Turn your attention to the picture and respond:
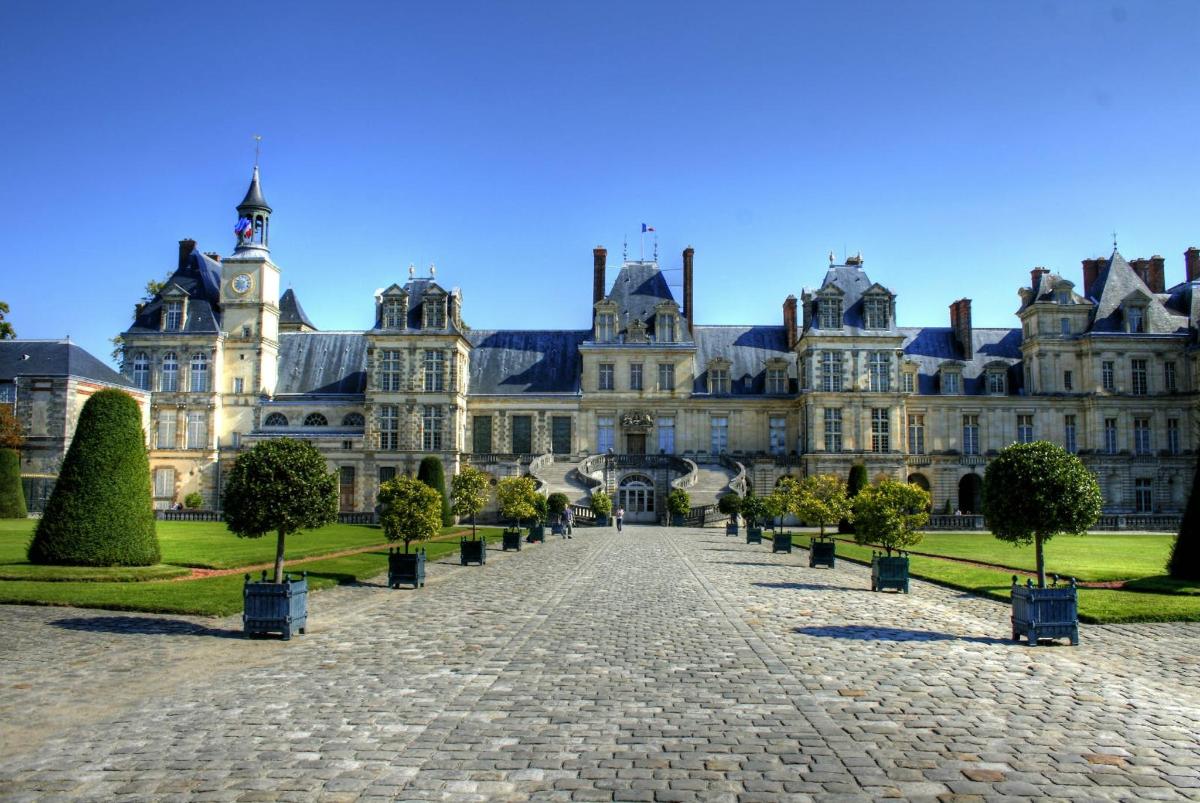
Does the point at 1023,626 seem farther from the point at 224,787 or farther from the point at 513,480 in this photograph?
the point at 513,480

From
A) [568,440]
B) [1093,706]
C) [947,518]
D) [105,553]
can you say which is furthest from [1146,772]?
[568,440]

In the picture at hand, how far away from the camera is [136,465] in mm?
18766

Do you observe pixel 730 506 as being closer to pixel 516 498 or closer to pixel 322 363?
pixel 516 498

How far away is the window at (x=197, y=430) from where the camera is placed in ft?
165

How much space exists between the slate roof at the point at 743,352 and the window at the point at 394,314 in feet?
55.1

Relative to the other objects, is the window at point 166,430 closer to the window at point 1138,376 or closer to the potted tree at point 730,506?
the potted tree at point 730,506

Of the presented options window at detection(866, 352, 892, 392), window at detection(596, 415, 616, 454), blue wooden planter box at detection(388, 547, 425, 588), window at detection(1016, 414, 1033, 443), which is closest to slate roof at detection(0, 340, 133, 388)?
window at detection(596, 415, 616, 454)

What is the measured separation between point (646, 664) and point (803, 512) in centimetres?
1886

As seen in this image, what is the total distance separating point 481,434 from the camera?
174 feet

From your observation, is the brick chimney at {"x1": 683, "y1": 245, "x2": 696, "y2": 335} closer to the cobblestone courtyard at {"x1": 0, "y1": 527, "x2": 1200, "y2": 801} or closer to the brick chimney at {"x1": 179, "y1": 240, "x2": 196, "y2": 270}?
the brick chimney at {"x1": 179, "y1": 240, "x2": 196, "y2": 270}

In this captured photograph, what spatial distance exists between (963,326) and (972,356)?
6.11 feet

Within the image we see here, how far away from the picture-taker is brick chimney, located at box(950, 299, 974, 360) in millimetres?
55125

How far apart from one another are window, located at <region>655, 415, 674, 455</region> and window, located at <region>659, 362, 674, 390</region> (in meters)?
1.76

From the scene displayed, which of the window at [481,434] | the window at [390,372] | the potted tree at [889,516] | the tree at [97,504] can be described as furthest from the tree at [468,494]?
the window at [481,434]
